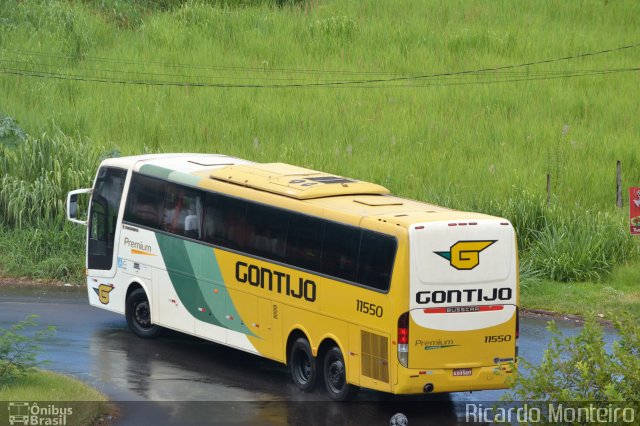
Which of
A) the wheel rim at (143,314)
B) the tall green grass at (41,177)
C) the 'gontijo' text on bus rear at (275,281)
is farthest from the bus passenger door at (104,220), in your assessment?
the tall green grass at (41,177)

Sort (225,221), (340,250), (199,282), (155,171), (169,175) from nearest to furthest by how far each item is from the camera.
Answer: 1. (340,250)
2. (225,221)
3. (199,282)
4. (169,175)
5. (155,171)

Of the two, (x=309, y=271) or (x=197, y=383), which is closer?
(x=309, y=271)

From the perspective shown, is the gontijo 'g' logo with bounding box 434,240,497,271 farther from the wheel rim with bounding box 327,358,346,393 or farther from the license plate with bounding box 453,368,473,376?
the wheel rim with bounding box 327,358,346,393

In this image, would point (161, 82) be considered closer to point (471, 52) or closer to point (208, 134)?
point (208, 134)

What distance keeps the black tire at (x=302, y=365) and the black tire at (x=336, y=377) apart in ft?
0.78

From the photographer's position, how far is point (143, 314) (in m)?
19.7

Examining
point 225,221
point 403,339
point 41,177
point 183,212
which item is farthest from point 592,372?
point 41,177

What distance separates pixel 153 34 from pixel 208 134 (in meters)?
8.60

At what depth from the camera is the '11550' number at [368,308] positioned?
14984 millimetres

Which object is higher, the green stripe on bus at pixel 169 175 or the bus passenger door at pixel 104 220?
the green stripe on bus at pixel 169 175

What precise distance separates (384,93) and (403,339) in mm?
22607

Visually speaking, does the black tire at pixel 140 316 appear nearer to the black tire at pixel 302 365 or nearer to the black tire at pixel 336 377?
the black tire at pixel 302 365

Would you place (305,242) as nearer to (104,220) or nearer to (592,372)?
(104,220)

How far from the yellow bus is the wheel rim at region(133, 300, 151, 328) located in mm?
26
